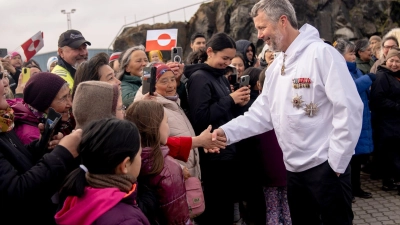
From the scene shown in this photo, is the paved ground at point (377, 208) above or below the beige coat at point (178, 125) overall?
below

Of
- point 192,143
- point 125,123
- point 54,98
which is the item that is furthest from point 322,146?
point 54,98

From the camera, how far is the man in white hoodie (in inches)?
117

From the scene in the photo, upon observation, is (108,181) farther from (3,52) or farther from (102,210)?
(3,52)

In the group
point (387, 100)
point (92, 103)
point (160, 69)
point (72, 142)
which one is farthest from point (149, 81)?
point (387, 100)

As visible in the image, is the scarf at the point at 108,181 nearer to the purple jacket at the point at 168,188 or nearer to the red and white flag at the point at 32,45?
the purple jacket at the point at 168,188

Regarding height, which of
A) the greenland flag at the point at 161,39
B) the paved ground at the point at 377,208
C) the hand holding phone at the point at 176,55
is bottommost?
the paved ground at the point at 377,208

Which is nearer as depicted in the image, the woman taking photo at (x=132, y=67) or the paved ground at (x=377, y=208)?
the woman taking photo at (x=132, y=67)

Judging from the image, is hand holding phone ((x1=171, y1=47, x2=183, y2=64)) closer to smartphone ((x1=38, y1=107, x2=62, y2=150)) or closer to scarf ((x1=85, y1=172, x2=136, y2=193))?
smartphone ((x1=38, y1=107, x2=62, y2=150))

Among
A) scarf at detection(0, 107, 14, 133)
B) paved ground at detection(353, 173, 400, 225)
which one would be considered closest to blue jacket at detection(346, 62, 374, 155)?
paved ground at detection(353, 173, 400, 225)

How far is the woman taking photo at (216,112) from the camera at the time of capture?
14.4 ft

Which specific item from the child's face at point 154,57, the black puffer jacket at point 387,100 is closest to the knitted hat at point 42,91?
the child's face at point 154,57

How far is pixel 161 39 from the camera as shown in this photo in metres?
7.32

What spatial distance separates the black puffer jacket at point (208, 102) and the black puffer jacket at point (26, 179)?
2.15 meters

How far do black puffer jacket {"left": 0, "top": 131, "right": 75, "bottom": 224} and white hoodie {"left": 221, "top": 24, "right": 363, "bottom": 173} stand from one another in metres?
1.65
